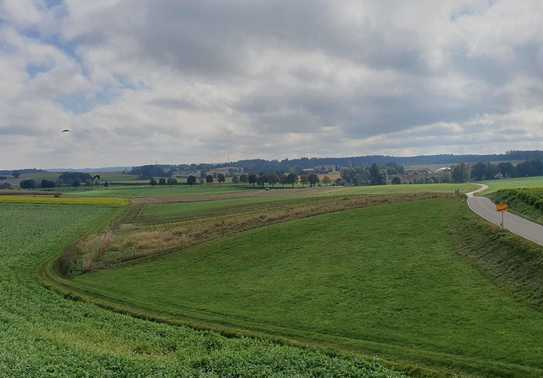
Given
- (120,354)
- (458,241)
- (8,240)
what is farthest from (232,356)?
(8,240)

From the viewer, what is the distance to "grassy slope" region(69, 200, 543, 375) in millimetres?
23594

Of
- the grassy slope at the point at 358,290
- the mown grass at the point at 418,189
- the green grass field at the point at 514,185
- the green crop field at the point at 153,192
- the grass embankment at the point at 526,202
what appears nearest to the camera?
the grassy slope at the point at 358,290

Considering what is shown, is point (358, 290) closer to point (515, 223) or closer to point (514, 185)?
point (515, 223)

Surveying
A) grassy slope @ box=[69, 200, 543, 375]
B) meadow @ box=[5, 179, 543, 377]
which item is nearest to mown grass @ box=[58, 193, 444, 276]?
meadow @ box=[5, 179, 543, 377]

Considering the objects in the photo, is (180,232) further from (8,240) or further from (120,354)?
(120,354)

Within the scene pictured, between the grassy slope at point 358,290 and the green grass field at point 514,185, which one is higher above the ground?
the green grass field at point 514,185

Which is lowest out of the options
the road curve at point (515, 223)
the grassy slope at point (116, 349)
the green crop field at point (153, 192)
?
the grassy slope at point (116, 349)

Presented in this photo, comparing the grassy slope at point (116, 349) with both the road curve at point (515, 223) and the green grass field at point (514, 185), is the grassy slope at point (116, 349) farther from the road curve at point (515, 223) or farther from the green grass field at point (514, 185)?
the green grass field at point (514, 185)

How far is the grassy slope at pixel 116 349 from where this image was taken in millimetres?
19531

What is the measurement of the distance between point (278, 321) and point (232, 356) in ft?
23.4

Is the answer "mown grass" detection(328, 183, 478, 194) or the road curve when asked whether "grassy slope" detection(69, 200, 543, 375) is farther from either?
"mown grass" detection(328, 183, 478, 194)

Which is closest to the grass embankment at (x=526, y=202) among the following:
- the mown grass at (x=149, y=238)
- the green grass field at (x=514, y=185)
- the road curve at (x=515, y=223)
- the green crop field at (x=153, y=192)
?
the road curve at (x=515, y=223)

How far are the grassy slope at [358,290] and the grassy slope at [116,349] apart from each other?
3.24 m

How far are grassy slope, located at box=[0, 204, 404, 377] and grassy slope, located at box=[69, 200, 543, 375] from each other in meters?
3.24
